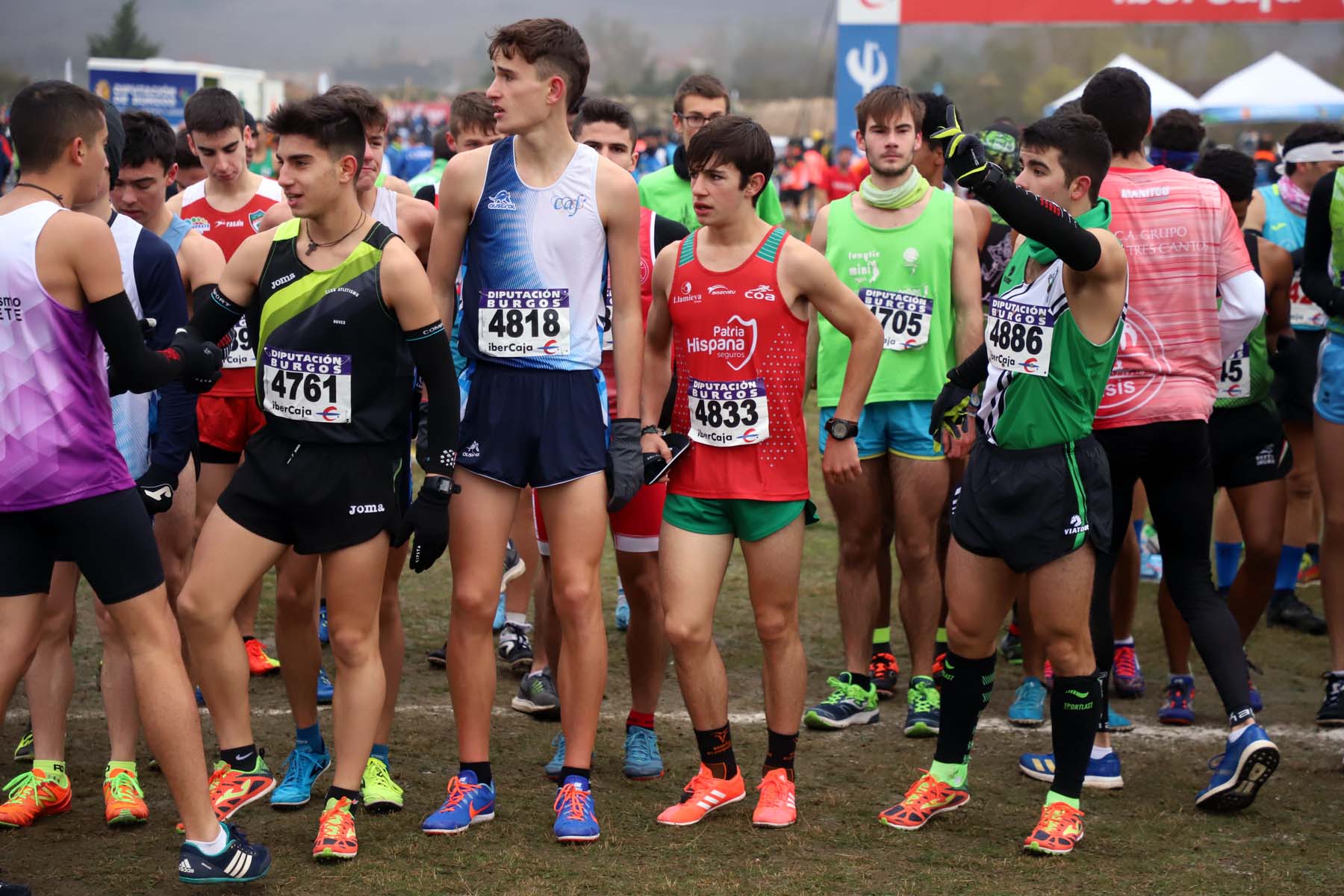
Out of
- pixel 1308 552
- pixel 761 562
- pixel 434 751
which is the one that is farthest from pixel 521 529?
pixel 1308 552

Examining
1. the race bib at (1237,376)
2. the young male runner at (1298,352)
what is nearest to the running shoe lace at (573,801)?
the race bib at (1237,376)

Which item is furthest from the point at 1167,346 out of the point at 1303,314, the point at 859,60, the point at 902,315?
the point at 859,60

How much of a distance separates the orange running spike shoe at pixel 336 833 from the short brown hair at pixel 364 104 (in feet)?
6.71

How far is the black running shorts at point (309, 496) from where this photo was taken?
4.11 metres

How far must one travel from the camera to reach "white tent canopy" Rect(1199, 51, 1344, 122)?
23562 mm

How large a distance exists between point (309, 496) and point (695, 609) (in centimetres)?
124

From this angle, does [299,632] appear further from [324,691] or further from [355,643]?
[324,691]

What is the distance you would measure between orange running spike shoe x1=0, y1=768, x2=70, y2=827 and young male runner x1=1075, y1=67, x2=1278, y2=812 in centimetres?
340

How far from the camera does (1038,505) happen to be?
14.0 feet

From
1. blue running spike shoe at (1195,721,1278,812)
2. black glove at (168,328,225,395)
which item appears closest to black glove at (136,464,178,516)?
black glove at (168,328,225,395)

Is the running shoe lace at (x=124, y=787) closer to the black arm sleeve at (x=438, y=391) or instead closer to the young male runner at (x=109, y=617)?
the young male runner at (x=109, y=617)

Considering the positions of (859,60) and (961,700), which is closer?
(961,700)

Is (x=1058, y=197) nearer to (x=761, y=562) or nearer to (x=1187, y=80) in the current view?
(x=761, y=562)

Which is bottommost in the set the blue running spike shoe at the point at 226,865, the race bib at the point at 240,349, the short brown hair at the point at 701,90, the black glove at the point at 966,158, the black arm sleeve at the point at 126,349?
the blue running spike shoe at the point at 226,865
